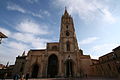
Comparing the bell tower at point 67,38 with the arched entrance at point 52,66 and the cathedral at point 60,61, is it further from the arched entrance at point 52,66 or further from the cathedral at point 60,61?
the arched entrance at point 52,66

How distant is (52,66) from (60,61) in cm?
392


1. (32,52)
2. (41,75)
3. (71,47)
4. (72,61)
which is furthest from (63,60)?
(32,52)

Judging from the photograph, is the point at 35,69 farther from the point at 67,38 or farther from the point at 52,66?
the point at 67,38

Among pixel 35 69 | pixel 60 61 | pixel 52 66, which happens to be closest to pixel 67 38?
pixel 60 61

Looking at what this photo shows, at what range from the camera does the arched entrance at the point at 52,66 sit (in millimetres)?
28192

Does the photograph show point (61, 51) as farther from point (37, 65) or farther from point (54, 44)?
point (37, 65)

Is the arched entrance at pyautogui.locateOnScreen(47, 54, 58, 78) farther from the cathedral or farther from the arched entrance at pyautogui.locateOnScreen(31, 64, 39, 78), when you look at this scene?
the arched entrance at pyautogui.locateOnScreen(31, 64, 39, 78)

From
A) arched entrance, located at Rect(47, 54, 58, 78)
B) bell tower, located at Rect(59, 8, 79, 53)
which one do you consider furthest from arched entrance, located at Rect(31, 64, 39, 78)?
bell tower, located at Rect(59, 8, 79, 53)

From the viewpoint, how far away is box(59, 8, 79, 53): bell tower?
31047mm

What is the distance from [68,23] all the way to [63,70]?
2101 cm

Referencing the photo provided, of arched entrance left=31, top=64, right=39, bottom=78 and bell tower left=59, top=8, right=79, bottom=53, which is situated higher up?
bell tower left=59, top=8, right=79, bottom=53

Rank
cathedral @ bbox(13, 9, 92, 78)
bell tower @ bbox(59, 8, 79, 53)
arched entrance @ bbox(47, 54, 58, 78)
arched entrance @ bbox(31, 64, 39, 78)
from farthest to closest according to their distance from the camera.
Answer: bell tower @ bbox(59, 8, 79, 53) → arched entrance @ bbox(31, 64, 39, 78) → arched entrance @ bbox(47, 54, 58, 78) → cathedral @ bbox(13, 9, 92, 78)

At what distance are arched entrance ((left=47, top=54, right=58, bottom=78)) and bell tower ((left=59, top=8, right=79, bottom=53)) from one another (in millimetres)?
4541

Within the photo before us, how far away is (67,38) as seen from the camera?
33.0 meters
